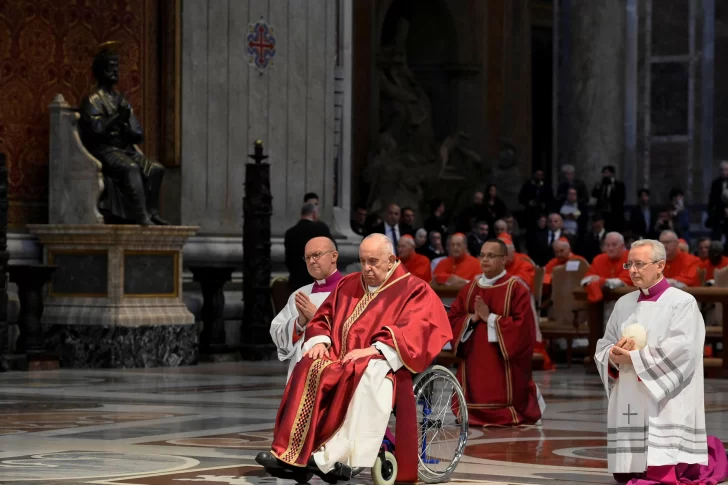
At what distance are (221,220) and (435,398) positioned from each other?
9.72m

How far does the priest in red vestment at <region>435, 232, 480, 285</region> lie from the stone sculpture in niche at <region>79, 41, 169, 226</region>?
335 cm

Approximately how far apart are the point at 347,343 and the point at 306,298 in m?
0.72

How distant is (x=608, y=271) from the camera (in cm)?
1756

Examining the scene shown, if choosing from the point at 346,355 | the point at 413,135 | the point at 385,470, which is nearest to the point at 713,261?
the point at 346,355

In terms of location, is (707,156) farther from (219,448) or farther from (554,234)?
(219,448)

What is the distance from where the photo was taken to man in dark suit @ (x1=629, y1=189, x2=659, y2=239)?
22.3 metres

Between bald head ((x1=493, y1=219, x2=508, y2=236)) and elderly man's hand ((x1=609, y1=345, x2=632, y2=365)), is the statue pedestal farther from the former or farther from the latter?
elderly man's hand ((x1=609, y1=345, x2=632, y2=365))

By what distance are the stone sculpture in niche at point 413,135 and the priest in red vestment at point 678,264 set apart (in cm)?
1045

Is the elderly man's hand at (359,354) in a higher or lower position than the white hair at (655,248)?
lower

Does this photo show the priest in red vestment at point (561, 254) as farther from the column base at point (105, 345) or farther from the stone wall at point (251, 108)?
the column base at point (105, 345)

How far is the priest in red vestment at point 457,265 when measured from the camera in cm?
1786

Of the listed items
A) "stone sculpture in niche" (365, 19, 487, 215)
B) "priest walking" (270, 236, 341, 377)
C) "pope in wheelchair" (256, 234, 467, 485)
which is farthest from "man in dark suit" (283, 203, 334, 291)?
"stone sculpture in niche" (365, 19, 487, 215)

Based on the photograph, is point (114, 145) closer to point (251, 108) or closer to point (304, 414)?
point (251, 108)

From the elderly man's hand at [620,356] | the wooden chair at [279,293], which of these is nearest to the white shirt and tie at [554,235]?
the wooden chair at [279,293]
